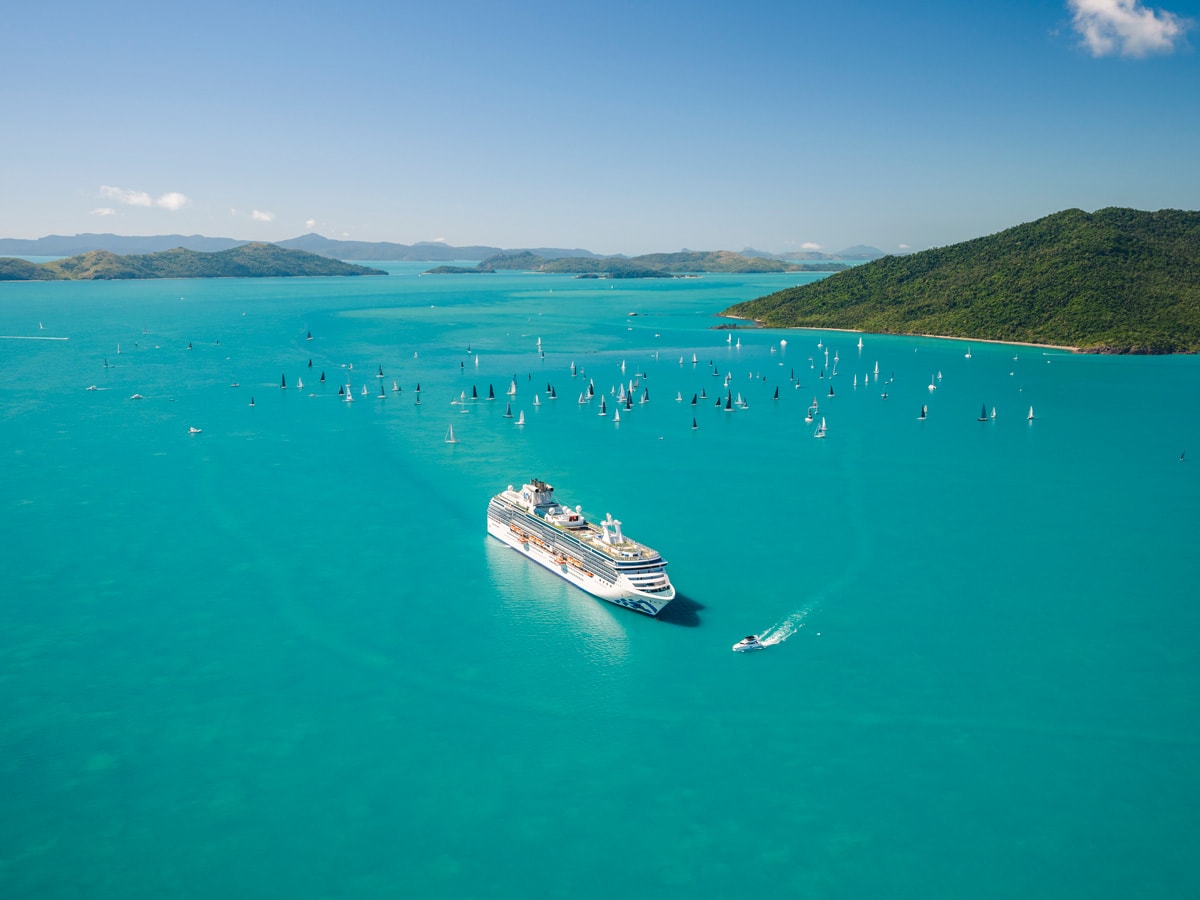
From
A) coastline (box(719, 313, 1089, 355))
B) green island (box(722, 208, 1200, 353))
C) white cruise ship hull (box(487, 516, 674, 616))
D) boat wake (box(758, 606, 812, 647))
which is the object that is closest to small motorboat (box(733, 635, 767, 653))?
boat wake (box(758, 606, 812, 647))

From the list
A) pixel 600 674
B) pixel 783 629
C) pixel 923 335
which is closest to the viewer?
pixel 600 674

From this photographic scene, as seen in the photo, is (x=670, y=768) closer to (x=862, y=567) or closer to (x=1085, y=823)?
(x=1085, y=823)

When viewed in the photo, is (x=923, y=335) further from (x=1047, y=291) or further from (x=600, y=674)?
(x=600, y=674)

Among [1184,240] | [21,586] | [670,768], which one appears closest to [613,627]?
[670,768]

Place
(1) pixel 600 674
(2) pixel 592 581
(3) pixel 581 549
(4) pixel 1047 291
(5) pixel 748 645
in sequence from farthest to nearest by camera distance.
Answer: (4) pixel 1047 291, (3) pixel 581 549, (2) pixel 592 581, (5) pixel 748 645, (1) pixel 600 674

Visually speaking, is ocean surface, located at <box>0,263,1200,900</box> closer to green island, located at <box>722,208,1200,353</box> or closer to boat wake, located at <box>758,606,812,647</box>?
boat wake, located at <box>758,606,812,647</box>

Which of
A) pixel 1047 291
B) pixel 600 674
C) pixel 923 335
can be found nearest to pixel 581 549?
pixel 600 674
